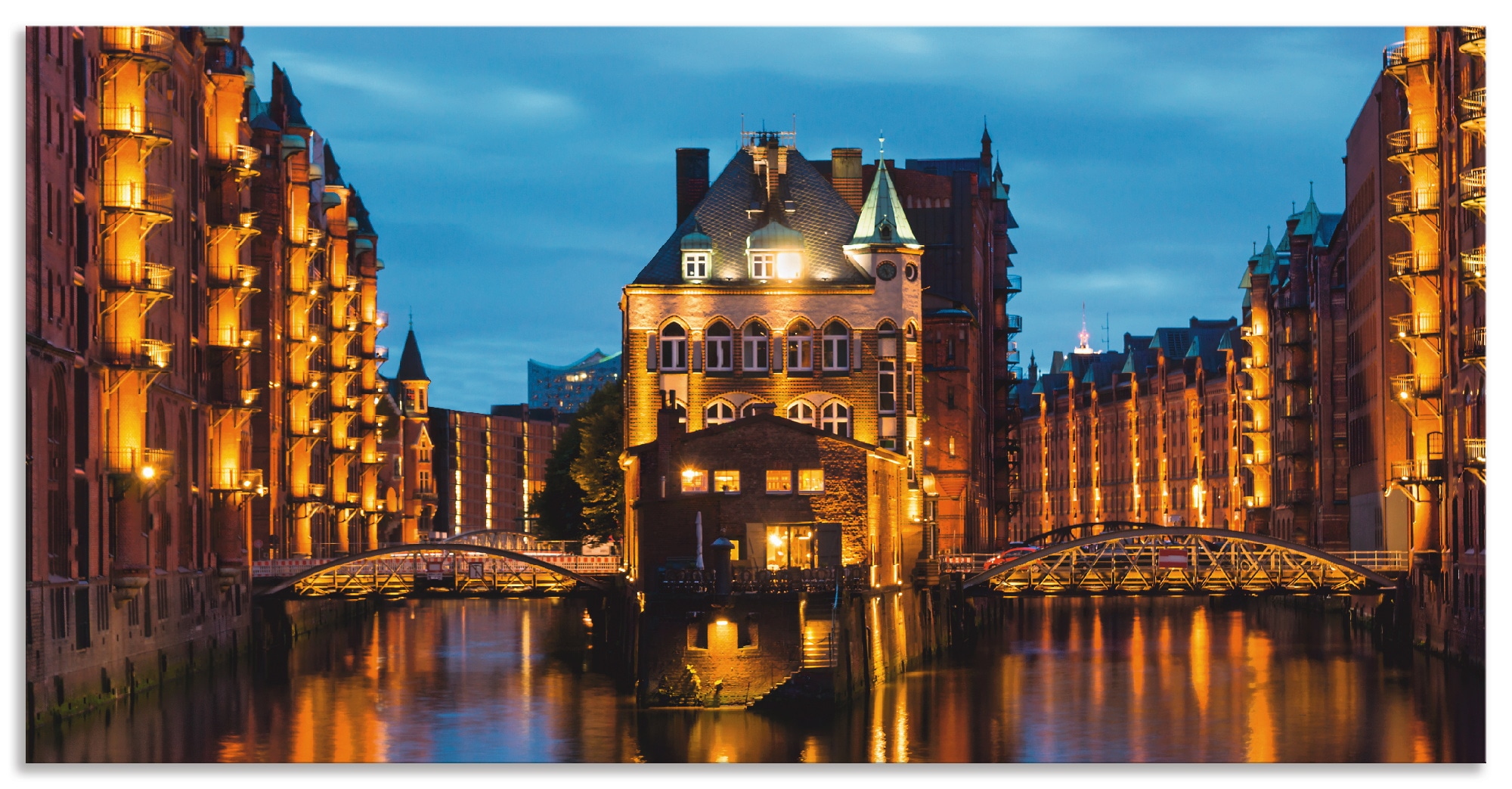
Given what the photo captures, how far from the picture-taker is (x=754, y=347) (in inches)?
3760

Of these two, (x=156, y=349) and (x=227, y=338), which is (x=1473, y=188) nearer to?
(x=156, y=349)

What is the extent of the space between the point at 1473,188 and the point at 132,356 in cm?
4015

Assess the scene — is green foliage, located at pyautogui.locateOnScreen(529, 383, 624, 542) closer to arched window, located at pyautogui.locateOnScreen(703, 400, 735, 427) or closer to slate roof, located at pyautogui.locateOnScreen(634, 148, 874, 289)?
arched window, located at pyautogui.locateOnScreen(703, 400, 735, 427)

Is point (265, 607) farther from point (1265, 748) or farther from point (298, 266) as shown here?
point (1265, 748)

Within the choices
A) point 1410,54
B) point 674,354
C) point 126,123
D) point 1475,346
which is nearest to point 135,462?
point 126,123

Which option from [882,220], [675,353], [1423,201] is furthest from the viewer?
[882,220]

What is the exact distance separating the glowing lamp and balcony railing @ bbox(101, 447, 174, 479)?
1197 inches

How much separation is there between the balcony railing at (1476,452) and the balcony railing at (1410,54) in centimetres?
1421

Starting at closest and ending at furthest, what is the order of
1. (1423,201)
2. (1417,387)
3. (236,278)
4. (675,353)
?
(1423,201), (1417,387), (236,278), (675,353)

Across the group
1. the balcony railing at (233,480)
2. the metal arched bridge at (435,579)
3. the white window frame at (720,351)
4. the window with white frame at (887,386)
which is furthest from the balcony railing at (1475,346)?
the balcony railing at (233,480)

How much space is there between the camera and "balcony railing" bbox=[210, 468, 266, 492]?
92438 mm

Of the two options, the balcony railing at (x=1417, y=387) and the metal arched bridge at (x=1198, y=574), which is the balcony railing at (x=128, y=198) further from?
the balcony railing at (x=1417, y=387)

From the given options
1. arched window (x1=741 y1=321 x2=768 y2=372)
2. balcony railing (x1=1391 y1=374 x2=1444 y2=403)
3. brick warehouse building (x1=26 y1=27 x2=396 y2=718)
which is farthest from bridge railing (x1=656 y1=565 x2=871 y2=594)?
arched window (x1=741 y1=321 x2=768 y2=372)

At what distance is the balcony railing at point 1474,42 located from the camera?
63875 mm
